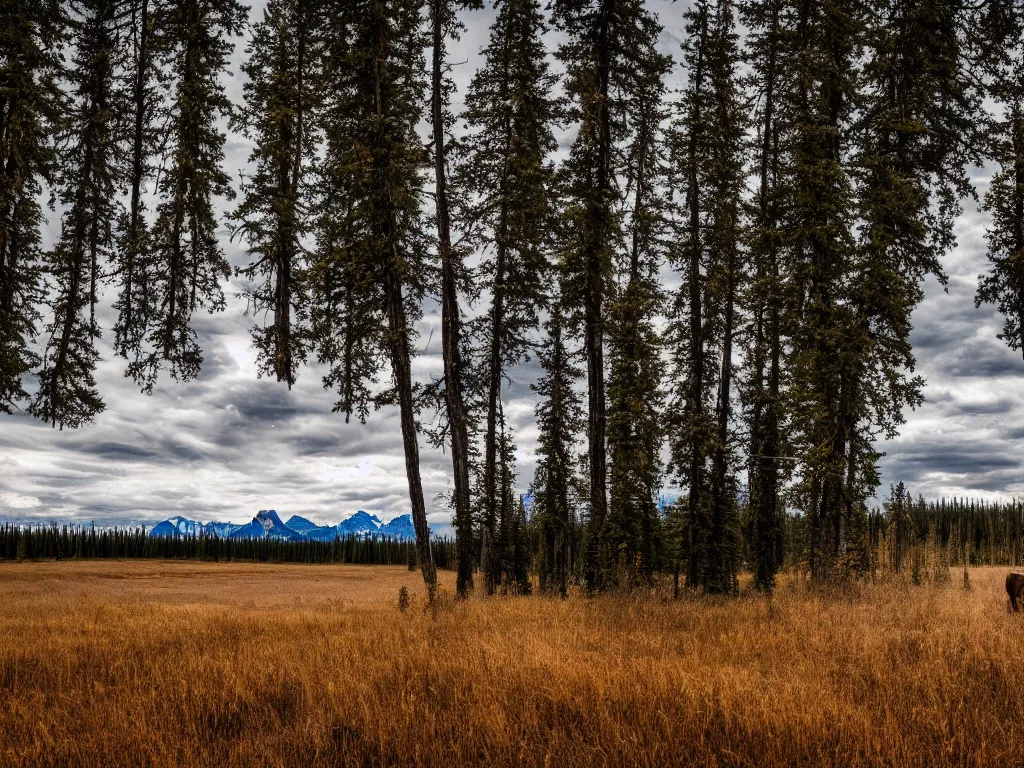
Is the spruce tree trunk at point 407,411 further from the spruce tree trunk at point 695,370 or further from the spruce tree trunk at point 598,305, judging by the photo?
the spruce tree trunk at point 695,370

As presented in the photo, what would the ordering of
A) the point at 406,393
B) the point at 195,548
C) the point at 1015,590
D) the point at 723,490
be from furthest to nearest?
the point at 195,548, the point at 723,490, the point at 406,393, the point at 1015,590

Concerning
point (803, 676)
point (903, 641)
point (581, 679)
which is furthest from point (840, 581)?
point (581, 679)

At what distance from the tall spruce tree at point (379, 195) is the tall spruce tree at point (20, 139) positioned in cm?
634

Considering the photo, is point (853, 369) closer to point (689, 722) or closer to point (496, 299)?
point (496, 299)

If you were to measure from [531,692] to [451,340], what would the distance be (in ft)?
38.2

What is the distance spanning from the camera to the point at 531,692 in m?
5.54

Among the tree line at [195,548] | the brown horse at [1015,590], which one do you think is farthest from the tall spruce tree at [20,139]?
the tree line at [195,548]

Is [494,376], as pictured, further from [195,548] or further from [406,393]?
[195,548]

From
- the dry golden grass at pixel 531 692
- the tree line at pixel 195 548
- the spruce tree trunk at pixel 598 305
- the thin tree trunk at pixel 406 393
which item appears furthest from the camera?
the tree line at pixel 195 548

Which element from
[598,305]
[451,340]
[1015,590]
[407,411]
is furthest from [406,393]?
[1015,590]

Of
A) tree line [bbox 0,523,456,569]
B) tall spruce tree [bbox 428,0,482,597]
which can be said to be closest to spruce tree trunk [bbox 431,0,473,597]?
tall spruce tree [bbox 428,0,482,597]

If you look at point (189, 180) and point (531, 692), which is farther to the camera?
point (189, 180)

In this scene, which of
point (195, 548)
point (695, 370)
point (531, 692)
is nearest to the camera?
point (531, 692)

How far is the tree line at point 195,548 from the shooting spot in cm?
4825
